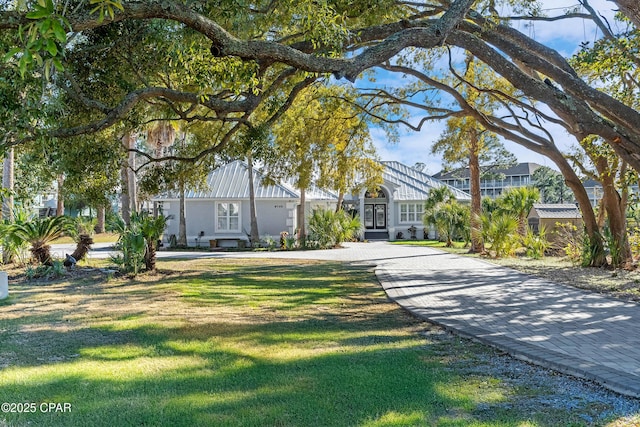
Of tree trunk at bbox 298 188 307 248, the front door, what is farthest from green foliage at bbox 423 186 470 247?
the front door

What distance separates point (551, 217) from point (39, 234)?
23.6 metres

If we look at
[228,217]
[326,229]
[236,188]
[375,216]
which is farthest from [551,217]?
[228,217]

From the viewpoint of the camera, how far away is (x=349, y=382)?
15.5 feet

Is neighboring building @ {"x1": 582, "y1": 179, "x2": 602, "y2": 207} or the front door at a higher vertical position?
neighboring building @ {"x1": 582, "y1": 179, "x2": 602, "y2": 207}

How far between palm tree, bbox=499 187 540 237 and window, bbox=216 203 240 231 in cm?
1626

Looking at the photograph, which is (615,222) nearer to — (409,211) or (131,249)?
(131,249)

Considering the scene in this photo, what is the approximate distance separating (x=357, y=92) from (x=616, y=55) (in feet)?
28.6

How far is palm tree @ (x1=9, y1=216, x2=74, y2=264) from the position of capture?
50.4 feet

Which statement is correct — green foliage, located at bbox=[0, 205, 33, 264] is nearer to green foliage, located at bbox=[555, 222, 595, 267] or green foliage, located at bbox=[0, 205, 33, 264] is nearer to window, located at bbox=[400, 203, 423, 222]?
green foliage, located at bbox=[555, 222, 595, 267]

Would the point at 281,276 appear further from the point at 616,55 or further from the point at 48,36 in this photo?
the point at 48,36

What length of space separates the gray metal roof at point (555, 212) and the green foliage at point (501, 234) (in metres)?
5.92

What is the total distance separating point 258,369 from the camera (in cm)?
523

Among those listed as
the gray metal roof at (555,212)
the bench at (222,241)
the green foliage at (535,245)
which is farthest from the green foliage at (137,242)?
the gray metal roof at (555,212)

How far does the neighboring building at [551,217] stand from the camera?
24.4 metres
